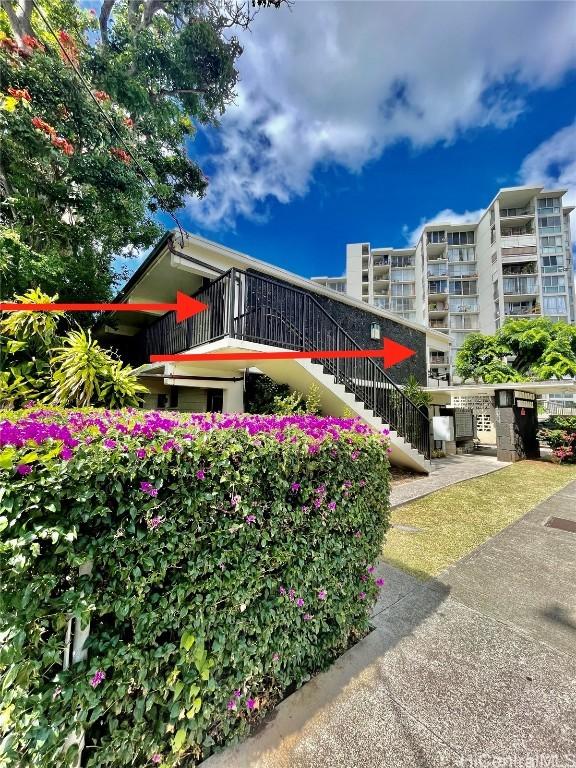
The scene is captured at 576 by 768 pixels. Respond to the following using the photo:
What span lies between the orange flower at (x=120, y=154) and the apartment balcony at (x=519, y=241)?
3778 centimetres

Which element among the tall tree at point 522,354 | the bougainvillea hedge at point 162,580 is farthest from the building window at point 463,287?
the bougainvillea hedge at point 162,580

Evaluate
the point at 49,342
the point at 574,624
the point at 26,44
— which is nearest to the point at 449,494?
the point at 574,624

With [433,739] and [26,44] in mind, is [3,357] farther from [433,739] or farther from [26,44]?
[26,44]

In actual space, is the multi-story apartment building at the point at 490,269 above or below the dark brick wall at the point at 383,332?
above

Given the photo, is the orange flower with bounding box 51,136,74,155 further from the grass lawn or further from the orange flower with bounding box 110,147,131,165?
the grass lawn

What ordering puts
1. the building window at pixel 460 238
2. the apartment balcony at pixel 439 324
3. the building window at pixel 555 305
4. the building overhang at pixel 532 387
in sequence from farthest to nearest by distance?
the building window at pixel 460 238 → the apartment balcony at pixel 439 324 → the building window at pixel 555 305 → the building overhang at pixel 532 387

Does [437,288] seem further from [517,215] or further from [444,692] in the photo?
[444,692]

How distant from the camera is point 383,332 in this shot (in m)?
13.1

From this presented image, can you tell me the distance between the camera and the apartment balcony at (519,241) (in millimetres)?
32250

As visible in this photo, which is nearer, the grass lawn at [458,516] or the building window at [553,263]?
the grass lawn at [458,516]

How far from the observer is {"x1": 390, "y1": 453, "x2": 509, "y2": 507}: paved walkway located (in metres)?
6.50

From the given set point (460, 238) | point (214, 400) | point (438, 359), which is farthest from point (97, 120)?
point (460, 238)

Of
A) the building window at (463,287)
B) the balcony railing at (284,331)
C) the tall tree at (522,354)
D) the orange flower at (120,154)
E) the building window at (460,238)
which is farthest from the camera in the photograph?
the building window at (460,238)

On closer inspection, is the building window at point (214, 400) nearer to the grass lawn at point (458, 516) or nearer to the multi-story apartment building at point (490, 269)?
the grass lawn at point (458, 516)
